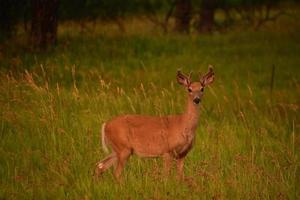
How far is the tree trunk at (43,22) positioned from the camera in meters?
17.5

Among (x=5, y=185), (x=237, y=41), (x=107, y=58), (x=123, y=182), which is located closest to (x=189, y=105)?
(x=123, y=182)

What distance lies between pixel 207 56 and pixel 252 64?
41.1 inches

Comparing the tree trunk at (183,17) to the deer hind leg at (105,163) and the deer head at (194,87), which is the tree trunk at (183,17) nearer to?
the deer head at (194,87)

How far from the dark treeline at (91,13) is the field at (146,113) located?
54cm

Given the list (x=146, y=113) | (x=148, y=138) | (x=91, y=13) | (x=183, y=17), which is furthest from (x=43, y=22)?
(x=91, y=13)

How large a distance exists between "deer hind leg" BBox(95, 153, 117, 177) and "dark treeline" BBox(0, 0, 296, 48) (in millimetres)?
8845

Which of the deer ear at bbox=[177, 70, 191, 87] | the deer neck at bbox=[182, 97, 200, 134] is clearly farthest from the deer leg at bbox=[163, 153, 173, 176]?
the deer ear at bbox=[177, 70, 191, 87]

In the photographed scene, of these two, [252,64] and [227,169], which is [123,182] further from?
[252,64]

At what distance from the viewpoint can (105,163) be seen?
29.5 feet

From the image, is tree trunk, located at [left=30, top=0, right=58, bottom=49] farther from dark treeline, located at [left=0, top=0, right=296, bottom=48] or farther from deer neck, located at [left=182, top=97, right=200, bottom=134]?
deer neck, located at [left=182, top=97, right=200, bottom=134]

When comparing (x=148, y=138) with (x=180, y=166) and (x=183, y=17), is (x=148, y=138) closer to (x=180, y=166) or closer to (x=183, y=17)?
(x=180, y=166)

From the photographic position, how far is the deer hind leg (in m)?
8.92

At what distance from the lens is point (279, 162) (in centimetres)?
956

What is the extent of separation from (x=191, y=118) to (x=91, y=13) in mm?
18883
